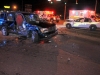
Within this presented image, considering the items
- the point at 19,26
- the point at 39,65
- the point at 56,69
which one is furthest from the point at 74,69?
the point at 19,26

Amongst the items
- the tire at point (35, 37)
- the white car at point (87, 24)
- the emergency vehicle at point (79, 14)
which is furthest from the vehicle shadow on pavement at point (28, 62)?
the emergency vehicle at point (79, 14)

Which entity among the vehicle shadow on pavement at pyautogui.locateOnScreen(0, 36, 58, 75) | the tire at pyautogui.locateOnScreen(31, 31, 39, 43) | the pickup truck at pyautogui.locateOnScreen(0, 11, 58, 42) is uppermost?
the pickup truck at pyautogui.locateOnScreen(0, 11, 58, 42)

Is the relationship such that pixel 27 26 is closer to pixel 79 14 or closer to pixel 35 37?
pixel 35 37

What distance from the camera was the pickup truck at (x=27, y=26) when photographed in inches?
492

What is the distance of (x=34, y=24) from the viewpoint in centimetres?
1276

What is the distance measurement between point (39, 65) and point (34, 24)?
565 centimetres

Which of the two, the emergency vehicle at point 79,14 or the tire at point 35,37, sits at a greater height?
the emergency vehicle at point 79,14

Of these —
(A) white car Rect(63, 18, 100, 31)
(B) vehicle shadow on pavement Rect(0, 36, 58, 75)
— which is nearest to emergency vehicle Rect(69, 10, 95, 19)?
(A) white car Rect(63, 18, 100, 31)

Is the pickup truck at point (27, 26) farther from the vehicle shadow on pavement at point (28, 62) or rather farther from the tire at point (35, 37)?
A: the vehicle shadow on pavement at point (28, 62)

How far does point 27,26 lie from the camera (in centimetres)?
1294

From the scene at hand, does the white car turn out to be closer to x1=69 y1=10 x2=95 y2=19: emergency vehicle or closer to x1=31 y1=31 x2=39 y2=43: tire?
x1=31 y1=31 x2=39 y2=43: tire

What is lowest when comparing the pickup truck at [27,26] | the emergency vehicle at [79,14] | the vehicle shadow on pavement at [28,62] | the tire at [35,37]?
the vehicle shadow on pavement at [28,62]

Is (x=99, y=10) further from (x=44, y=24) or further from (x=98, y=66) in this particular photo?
(x=98, y=66)

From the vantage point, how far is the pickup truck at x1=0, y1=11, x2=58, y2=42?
492 inches
